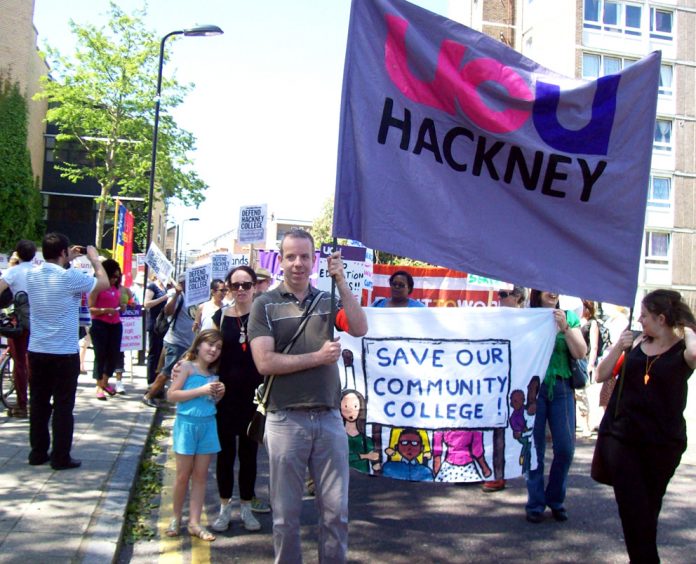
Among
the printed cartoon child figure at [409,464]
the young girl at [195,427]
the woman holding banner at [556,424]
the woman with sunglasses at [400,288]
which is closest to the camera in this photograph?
the printed cartoon child figure at [409,464]

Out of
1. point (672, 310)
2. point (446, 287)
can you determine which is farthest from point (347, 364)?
point (446, 287)

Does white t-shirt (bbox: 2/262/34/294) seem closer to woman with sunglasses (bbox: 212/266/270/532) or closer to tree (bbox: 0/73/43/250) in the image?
woman with sunglasses (bbox: 212/266/270/532)

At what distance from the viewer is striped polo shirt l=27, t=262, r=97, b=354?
6.51 meters

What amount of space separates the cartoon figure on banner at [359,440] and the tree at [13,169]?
39.2 m

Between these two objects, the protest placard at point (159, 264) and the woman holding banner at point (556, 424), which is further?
the protest placard at point (159, 264)

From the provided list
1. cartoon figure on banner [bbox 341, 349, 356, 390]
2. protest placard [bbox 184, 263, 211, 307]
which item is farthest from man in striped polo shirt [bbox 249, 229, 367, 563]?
protest placard [bbox 184, 263, 211, 307]

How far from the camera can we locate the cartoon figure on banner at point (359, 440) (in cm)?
528

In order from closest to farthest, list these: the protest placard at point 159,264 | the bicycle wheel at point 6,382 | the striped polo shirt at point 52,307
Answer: the striped polo shirt at point 52,307 → the bicycle wheel at point 6,382 → the protest placard at point 159,264

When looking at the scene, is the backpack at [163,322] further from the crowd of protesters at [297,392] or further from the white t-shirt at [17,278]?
the white t-shirt at [17,278]

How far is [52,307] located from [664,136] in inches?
1597

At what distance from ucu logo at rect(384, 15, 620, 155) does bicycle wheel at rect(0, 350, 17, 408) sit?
682 cm

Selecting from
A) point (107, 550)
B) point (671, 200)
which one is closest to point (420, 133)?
point (107, 550)

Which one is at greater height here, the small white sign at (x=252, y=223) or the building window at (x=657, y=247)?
the building window at (x=657, y=247)

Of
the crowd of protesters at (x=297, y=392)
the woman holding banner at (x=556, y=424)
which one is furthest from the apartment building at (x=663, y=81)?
the woman holding banner at (x=556, y=424)
